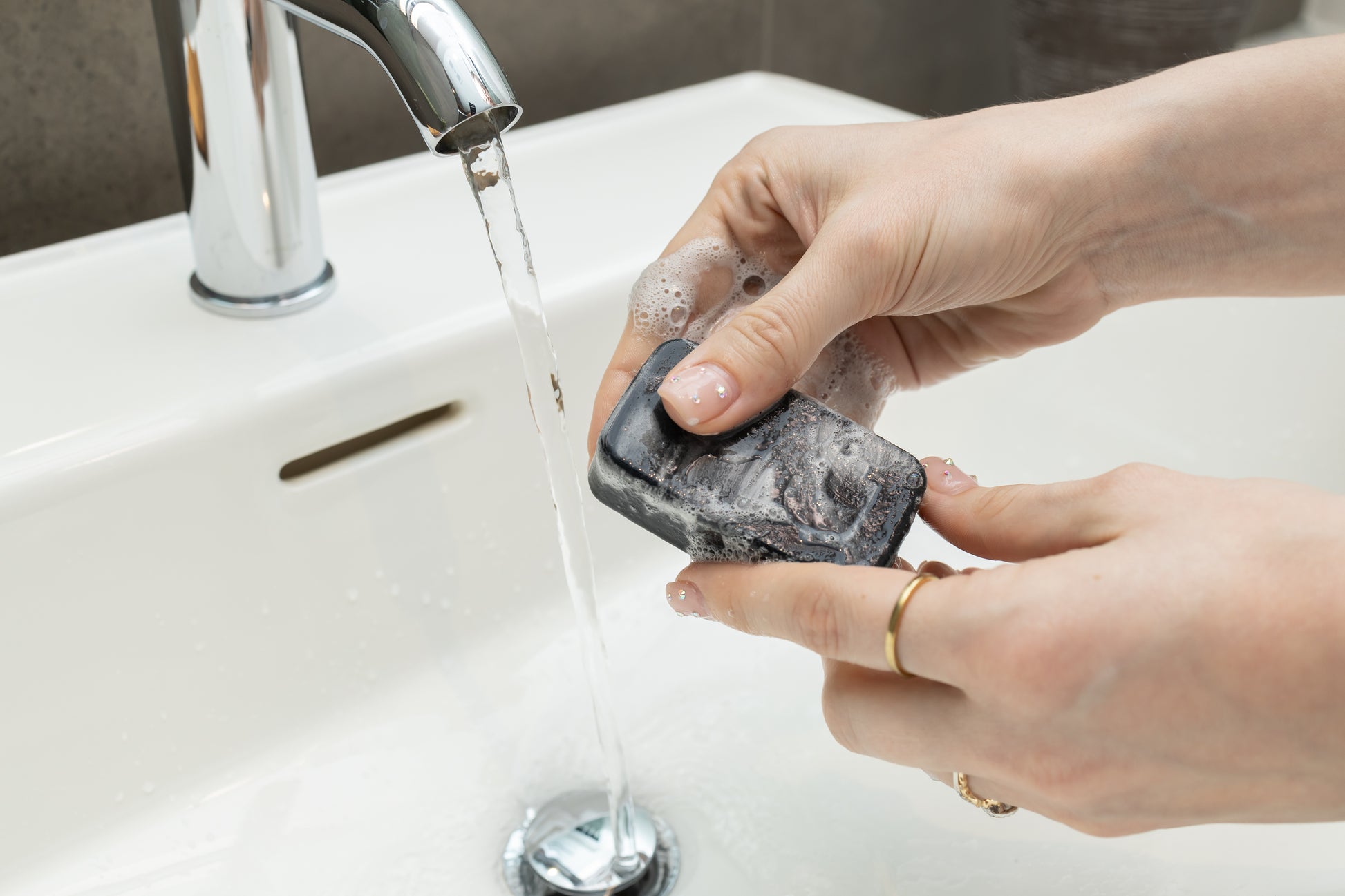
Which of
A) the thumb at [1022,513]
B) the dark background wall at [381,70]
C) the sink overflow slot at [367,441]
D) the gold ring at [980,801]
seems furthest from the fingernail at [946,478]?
the dark background wall at [381,70]

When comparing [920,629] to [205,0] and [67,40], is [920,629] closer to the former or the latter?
[205,0]

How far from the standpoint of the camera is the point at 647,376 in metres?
0.39

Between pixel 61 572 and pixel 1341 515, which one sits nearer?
pixel 1341 515

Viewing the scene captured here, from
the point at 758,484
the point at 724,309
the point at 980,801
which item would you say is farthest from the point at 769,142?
the point at 980,801

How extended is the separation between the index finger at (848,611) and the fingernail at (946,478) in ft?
0.25

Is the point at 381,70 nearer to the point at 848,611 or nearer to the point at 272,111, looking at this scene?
the point at 272,111

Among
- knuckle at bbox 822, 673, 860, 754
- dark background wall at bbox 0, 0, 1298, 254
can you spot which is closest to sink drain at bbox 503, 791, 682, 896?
knuckle at bbox 822, 673, 860, 754

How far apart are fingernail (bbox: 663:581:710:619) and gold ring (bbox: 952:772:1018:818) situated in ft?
0.34

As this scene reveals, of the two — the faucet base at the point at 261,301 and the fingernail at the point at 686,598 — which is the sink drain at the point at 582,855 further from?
the faucet base at the point at 261,301

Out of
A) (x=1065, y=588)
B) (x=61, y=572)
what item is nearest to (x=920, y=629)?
(x=1065, y=588)

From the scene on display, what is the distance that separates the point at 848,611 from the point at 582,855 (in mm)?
208

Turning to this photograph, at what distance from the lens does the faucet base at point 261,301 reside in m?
0.52

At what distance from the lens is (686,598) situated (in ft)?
1.29

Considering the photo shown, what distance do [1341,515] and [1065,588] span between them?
8 centimetres
